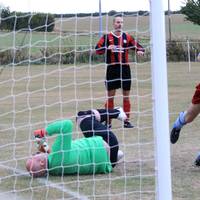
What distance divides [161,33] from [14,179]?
281 centimetres

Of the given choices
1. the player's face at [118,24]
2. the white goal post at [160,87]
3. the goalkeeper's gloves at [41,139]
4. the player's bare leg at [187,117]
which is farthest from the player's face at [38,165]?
the player's face at [118,24]

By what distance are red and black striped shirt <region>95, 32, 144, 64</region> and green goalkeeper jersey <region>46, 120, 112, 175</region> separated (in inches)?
131

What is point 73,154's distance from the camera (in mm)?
6625

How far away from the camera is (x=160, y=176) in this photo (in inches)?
182

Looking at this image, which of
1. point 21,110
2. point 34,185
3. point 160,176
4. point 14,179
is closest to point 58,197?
point 34,185

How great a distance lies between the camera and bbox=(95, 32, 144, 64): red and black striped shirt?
10.0m

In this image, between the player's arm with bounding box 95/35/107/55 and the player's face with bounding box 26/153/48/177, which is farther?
the player's arm with bounding box 95/35/107/55

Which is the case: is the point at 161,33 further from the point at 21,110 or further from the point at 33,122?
the point at 21,110

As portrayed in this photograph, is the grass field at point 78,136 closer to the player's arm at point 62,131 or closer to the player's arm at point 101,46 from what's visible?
the player's arm at point 62,131

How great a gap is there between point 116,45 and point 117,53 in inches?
11.0

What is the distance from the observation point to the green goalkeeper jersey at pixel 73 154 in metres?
6.49

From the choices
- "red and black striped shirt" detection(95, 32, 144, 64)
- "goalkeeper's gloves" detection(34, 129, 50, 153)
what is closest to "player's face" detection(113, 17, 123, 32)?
"red and black striped shirt" detection(95, 32, 144, 64)

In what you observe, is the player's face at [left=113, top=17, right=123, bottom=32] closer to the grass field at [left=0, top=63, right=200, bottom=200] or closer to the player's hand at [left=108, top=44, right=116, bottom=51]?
the player's hand at [left=108, top=44, right=116, bottom=51]

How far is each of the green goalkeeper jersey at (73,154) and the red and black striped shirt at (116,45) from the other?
10.9ft
